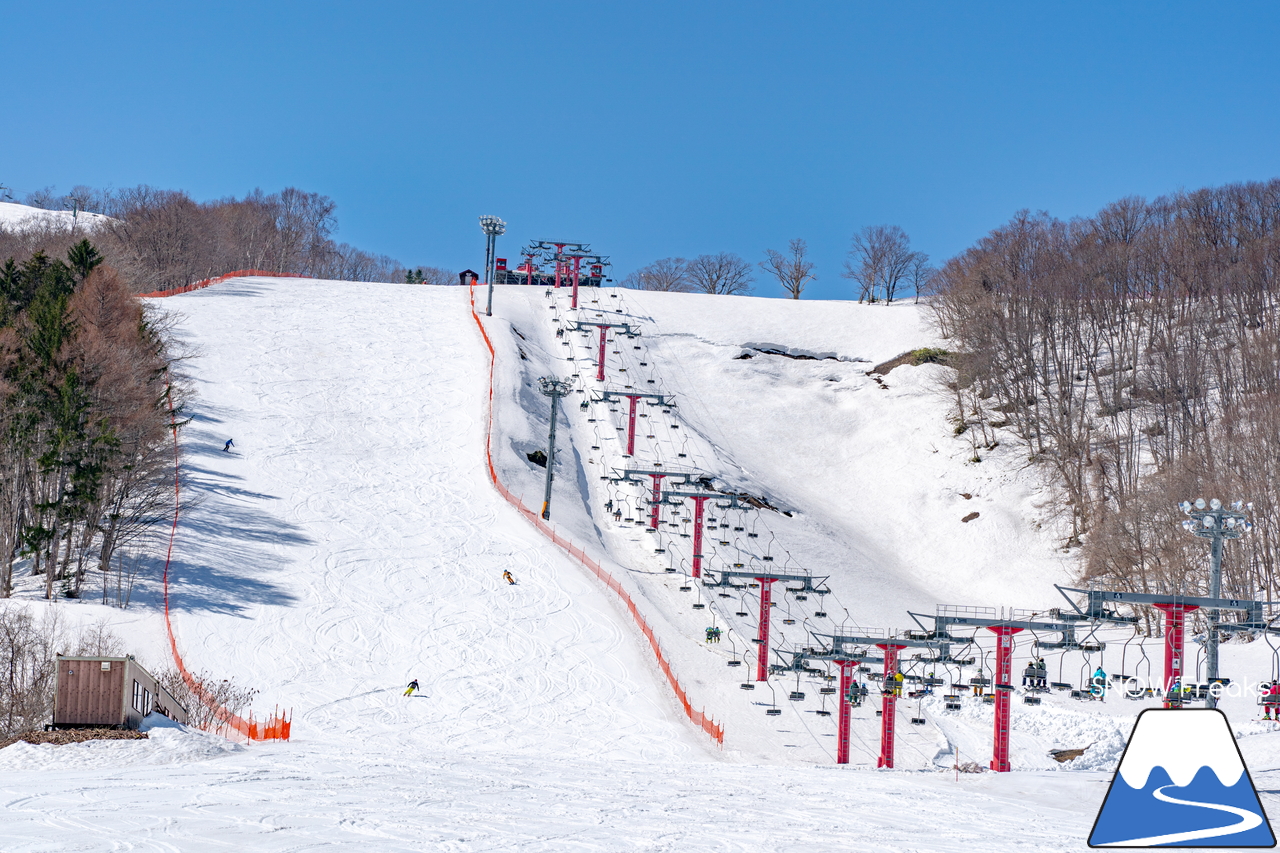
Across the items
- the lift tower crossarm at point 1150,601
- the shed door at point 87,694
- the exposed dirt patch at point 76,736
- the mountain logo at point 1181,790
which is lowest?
the exposed dirt patch at point 76,736

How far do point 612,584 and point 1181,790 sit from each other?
92.6ft

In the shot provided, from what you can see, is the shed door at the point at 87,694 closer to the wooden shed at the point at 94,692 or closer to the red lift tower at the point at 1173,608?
the wooden shed at the point at 94,692

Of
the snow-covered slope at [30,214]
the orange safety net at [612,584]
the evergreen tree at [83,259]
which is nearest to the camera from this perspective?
the orange safety net at [612,584]

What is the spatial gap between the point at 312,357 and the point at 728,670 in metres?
34.2

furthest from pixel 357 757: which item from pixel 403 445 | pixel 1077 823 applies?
pixel 403 445

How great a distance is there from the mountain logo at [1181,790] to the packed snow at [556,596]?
4.71 metres

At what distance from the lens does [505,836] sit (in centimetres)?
1502

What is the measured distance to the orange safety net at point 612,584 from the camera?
29766mm

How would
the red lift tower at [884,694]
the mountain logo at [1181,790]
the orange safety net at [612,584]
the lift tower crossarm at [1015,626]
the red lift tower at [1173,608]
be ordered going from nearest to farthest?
the mountain logo at [1181,790]
the red lift tower at [1173,608]
the lift tower crossarm at [1015,626]
the red lift tower at [884,694]
the orange safety net at [612,584]

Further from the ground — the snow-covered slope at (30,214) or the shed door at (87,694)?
the snow-covered slope at (30,214)

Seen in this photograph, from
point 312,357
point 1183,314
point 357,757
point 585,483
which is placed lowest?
point 357,757

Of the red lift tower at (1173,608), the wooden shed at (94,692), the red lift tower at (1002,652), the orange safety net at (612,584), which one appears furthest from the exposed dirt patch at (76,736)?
the red lift tower at (1173,608)

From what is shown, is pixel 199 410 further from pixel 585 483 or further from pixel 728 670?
pixel 728 670

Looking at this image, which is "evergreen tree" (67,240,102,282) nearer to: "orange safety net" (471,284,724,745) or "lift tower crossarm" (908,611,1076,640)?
"orange safety net" (471,284,724,745)
